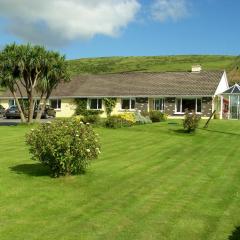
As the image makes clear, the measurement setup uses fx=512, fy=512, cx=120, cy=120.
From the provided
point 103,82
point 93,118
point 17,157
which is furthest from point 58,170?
point 103,82

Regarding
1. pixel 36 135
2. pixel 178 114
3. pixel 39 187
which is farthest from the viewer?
pixel 178 114

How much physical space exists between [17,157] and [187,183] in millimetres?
6897

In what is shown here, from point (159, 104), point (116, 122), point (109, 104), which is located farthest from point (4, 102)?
point (116, 122)

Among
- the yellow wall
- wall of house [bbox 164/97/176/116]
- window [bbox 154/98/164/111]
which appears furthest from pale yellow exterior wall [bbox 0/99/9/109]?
wall of house [bbox 164/97/176/116]

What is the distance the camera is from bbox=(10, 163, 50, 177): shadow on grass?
14209 millimetres

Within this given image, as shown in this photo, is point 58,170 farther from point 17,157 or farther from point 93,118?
point 93,118

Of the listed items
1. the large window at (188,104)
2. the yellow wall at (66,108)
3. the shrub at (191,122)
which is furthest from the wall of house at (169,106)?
the shrub at (191,122)

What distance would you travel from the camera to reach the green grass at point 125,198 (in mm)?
8883

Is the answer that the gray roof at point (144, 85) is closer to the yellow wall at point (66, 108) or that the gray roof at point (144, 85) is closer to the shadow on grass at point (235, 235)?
the yellow wall at point (66, 108)

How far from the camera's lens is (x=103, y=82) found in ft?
208

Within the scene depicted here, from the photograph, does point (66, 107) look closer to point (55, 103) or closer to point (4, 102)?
point (55, 103)

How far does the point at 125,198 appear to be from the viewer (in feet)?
37.2

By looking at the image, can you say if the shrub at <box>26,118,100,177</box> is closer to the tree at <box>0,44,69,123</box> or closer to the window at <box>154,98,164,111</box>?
the tree at <box>0,44,69,123</box>

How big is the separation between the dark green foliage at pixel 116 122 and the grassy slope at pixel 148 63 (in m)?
85.1
